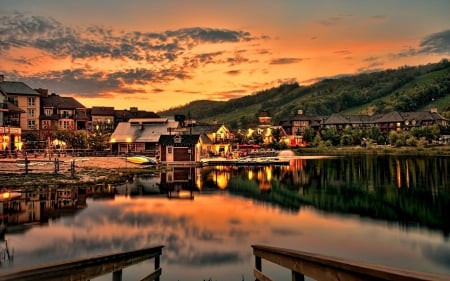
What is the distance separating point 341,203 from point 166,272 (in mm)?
17798

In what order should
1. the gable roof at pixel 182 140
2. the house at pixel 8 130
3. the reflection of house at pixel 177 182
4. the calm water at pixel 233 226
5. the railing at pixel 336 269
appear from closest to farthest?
the railing at pixel 336 269, the calm water at pixel 233 226, the reflection of house at pixel 177 182, the house at pixel 8 130, the gable roof at pixel 182 140

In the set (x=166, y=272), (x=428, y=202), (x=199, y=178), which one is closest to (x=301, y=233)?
(x=166, y=272)

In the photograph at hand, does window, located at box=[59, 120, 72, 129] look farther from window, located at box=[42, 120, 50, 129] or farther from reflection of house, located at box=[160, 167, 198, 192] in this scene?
reflection of house, located at box=[160, 167, 198, 192]

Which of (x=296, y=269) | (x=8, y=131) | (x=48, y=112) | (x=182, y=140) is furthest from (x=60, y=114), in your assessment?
(x=296, y=269)

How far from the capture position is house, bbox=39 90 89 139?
86438mm

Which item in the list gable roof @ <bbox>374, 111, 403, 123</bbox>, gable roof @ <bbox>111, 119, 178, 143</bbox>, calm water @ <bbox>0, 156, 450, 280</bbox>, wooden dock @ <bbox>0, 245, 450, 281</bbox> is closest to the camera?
wooden dock @ <bbox>0, 245, 450, 281</bbox>

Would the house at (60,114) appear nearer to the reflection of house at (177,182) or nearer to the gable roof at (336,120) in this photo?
the reflection of house at (177,182)

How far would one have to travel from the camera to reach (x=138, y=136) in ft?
267

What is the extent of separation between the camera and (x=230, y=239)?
17672 mm

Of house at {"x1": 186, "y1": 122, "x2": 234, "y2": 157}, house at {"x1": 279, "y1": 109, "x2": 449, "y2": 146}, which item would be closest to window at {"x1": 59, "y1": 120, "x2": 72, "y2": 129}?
house at {"x1": 186, "y1": 122, "x2": 234, "y2": 157}

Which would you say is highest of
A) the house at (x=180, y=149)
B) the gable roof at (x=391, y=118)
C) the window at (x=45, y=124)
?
the gable roof at (x=391, y=118)

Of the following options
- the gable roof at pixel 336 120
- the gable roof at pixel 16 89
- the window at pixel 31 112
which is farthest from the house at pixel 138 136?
the gable roof at pixel 336 120

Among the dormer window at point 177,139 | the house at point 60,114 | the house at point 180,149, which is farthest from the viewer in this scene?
the house at point 60,114

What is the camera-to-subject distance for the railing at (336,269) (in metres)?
3.72
